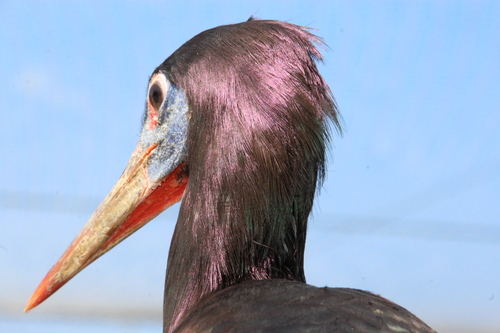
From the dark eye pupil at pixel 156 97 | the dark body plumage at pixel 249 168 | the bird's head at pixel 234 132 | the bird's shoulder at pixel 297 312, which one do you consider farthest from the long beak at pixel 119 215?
the bird's shoulder at pixel 297 312

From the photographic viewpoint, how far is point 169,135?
345 centimetres

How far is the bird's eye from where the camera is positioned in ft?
11.5

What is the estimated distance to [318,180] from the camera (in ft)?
10.5

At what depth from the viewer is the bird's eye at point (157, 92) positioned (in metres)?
3.49

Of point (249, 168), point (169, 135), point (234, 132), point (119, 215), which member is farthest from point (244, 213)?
point (119, 215)

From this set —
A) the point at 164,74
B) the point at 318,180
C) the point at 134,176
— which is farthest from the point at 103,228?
the point at 318,180

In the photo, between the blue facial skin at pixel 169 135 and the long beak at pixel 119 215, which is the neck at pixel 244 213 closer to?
the blue facial skin at pixel 169 135

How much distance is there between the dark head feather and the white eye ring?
287 mm

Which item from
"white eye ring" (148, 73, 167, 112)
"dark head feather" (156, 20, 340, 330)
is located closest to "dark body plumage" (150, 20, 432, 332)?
"dark head feather" (156, 20, 340, 330)

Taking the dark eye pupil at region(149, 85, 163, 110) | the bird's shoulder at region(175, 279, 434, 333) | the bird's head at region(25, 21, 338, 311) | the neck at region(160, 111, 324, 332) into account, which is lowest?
the bird's shoulder at region(175, 279, 434, 333)

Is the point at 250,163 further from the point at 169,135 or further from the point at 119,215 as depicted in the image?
the point at 119,215

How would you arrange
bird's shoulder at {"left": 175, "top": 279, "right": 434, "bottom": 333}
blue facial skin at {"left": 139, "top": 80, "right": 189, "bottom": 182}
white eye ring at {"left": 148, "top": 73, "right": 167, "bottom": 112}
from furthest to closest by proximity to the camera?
white eye ring at {"left": 148, "top": 73, "right": 167, "bottom": 112}
blue facial skin at {"left": 139, "top": 80, "right": 189, "bottom": 182}
bird's shoulder at {"left": 175, "top": 279, "right": 434, "bottom": 333}

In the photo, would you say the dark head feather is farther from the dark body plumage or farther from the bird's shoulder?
→ the bird's shoulder

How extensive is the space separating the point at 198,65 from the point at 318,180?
2.55ft
